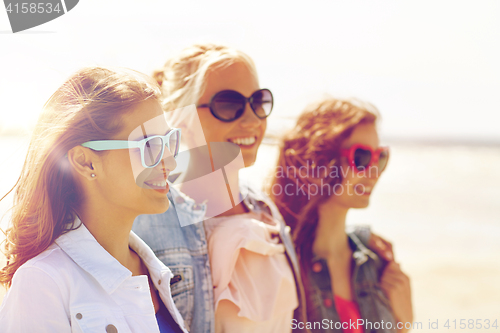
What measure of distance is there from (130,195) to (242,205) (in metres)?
0.93

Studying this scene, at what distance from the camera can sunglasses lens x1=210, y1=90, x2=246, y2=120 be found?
6.49ft

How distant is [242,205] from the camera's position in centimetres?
223

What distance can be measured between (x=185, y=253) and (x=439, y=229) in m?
7.64

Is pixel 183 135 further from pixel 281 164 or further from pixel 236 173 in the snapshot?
pixel 281 164

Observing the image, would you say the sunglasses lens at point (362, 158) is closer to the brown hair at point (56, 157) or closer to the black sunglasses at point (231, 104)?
the black sunglasses at point (231, 104)

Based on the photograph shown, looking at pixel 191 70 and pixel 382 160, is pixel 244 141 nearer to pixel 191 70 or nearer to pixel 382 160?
pixel 191 70

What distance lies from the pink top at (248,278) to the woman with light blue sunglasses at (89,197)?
0.53 meters

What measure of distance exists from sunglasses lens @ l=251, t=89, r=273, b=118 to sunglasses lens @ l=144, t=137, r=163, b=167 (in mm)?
761

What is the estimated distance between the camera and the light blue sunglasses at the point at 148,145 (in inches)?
51.9

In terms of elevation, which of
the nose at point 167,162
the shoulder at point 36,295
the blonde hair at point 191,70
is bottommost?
the shoulder at point 36,295

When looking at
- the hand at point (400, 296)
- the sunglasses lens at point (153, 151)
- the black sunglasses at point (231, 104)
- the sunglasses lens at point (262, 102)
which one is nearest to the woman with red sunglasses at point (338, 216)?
the hand at point (400, 296)

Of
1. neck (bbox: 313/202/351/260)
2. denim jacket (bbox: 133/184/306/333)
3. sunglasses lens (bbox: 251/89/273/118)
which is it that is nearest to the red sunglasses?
neck (bbox: 313/202/351/260)

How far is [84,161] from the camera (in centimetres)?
132

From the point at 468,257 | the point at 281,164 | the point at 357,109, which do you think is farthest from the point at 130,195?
the point at 468,257
